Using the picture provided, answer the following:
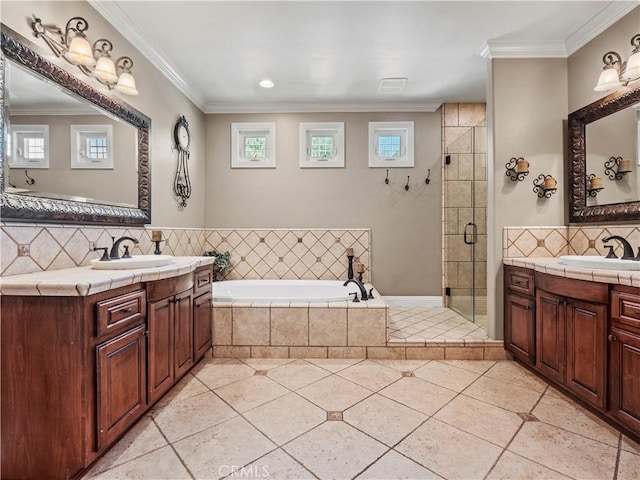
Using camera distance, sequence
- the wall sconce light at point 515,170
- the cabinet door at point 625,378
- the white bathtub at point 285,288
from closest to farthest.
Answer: the cabinet door at point 625,378 < the wall sconce light at point 515,170 < the white bathtub at point 285,288

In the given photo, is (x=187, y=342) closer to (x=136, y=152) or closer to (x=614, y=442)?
(x=136, y=152)

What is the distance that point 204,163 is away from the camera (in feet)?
12.3

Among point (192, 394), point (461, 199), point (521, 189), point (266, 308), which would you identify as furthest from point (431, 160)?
point (192, 394)

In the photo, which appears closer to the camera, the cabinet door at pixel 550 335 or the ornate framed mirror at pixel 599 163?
the cabinet door at pixel 550 335

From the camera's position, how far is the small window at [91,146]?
1797 millimetres

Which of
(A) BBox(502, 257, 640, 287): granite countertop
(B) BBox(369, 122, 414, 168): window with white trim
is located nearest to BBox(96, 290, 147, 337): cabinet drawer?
(A) BBox(502, 257, 640, 287): granite countertop

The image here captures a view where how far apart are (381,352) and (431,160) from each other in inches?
97.1

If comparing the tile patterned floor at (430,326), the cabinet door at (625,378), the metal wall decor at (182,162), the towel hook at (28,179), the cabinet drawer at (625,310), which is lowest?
the tile patterned floor at (430,326)

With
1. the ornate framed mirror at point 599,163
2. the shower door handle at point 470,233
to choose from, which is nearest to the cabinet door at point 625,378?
the ornate framed mirror at point 599,163

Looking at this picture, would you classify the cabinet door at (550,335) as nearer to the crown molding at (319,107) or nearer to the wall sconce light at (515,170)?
the wall sconce light at (515,170)

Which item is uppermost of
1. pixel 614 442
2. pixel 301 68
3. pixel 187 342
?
pixel 301 68

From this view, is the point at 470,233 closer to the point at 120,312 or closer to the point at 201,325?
the point at 201,325

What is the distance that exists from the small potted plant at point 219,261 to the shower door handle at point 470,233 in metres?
2.87

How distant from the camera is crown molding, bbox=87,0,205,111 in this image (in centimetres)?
197
